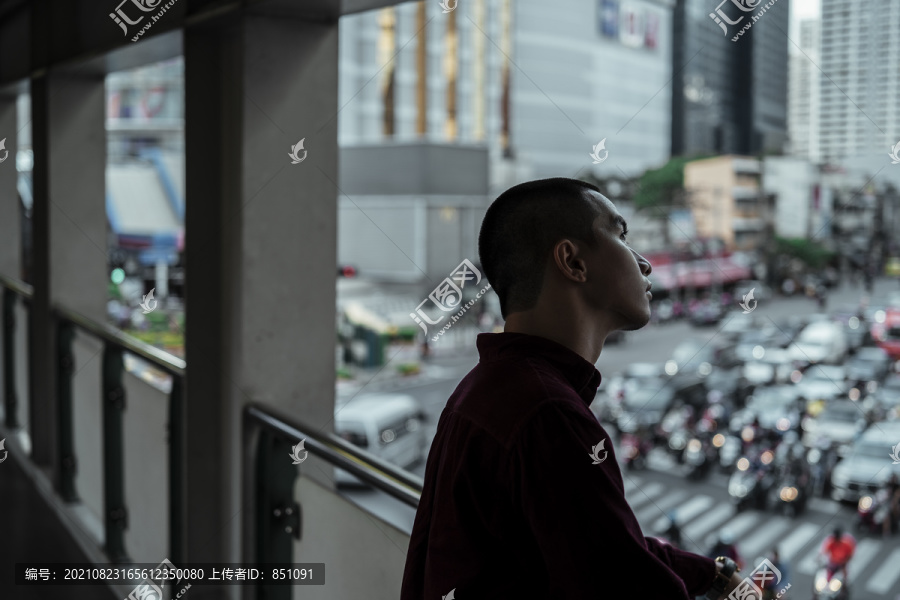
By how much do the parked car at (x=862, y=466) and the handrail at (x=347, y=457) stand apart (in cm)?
874

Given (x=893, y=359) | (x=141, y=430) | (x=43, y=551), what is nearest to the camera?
(x=141, y=430)

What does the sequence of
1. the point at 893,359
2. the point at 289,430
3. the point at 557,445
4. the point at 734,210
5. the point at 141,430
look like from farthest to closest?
the point at 893,359, the point at 734,210, the point at 141,430, the point at 289,430, the point at 557,445

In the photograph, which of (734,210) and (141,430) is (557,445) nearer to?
(141,430)

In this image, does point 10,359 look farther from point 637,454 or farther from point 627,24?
point 627,24

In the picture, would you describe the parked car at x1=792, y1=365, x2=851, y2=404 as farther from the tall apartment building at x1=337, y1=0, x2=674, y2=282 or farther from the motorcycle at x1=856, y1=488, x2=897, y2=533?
the tall apartment building at x1=337, y1=0, x2=674, y2=282

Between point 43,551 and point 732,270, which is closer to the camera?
point 43,551

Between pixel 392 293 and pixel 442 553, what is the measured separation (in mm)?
21344

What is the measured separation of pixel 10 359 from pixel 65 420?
1.06 m

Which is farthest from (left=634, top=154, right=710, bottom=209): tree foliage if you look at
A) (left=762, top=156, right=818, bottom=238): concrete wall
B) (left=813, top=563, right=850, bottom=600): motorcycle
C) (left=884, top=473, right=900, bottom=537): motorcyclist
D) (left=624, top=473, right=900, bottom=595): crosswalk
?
(left=624, top=473, right=900, bottom=595): crosswalk

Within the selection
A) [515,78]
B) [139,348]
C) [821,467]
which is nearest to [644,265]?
[139,348]

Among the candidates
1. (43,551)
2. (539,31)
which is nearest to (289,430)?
(43,551)

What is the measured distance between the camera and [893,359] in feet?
30.7

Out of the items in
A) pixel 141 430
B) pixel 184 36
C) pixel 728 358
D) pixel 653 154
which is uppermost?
pixel 653 154

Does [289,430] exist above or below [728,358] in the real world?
above
